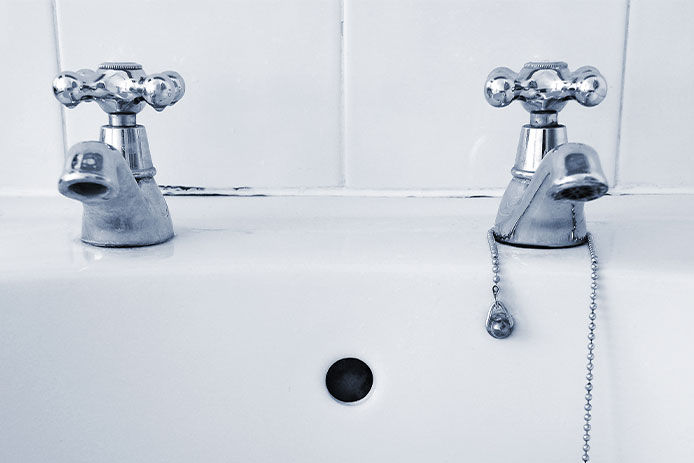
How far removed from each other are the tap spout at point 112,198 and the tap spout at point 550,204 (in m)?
0.19

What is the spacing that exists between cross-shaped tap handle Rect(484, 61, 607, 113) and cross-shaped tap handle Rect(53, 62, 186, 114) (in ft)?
0.56

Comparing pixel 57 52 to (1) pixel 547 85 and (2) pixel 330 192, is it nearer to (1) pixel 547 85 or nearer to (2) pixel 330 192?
(2) pixel 330 192

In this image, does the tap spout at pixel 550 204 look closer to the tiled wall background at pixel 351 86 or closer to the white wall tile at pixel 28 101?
the tiled wall background at pixel 351 86

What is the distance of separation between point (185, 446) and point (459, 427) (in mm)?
145

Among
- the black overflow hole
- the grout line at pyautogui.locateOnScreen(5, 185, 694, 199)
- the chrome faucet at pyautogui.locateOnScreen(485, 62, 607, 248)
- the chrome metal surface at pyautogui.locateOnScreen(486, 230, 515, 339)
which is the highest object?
the chrome faucet at pyautogui.locateOnScreen(485, 62, 607, 248)

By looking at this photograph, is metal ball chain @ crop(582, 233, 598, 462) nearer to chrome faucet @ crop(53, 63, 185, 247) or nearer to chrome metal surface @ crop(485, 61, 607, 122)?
chrome metal surface @ crop(485, 61, 607, 122)

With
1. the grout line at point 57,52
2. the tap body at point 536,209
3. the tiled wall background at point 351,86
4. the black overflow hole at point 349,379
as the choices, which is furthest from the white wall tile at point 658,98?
the grout line at point 57,52

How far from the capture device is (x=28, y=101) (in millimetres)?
536

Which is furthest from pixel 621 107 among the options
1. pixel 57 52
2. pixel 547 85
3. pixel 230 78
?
pixel 57 52

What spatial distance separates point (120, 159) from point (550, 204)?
0.22m

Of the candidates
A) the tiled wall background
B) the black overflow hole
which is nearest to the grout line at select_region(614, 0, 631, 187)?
the tiled wall background

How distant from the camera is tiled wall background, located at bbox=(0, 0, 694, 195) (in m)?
0.52

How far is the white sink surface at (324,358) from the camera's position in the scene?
0.41 metres

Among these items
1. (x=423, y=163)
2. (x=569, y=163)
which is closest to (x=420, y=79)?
(x=423, y=163)
